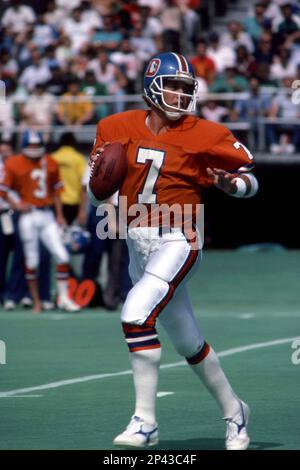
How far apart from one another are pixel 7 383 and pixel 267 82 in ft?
39.0


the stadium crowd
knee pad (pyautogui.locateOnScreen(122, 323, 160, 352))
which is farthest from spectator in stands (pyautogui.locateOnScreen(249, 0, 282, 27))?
knee pad (pyautogui.locateOnScreen(122, 323, 160, 352))

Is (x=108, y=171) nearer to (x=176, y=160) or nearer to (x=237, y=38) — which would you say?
(x=176, y=160)

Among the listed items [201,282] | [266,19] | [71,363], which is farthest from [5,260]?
[266,19]

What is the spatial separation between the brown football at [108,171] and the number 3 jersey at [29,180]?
764 centimetres

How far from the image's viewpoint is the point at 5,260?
51.7ft

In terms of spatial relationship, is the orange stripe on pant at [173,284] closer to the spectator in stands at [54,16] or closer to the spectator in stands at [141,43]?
the spectator in stands at [141,43]

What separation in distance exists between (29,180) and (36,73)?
847 centimetres

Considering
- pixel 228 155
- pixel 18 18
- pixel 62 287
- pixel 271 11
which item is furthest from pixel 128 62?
pixel 228 155

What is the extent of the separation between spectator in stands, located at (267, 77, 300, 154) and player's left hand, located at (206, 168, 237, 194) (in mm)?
12922

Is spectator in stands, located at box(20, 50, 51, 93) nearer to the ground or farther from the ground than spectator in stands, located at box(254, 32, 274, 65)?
nearer to the ground

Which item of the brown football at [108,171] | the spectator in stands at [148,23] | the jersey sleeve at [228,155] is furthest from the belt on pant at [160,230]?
the spectator in stands at [148,23]

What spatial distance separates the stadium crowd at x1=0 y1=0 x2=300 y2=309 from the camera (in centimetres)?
2033

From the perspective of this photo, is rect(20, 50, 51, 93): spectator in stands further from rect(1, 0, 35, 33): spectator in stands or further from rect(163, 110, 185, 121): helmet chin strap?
rect(163, 110, 185, 121): helmet chin strap

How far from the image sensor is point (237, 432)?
22.3ft
